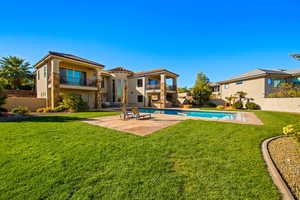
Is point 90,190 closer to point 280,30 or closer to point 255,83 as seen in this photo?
point 280,30

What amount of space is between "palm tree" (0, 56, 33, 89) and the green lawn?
31.7 metres

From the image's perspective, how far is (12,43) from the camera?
45.0ft

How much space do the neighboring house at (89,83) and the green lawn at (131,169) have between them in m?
7.16

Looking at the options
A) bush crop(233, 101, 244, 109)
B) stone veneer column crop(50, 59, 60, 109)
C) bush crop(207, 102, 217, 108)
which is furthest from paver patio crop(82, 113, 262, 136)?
bush crop(207, 102, 217, 108)

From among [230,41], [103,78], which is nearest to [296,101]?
[230,41]

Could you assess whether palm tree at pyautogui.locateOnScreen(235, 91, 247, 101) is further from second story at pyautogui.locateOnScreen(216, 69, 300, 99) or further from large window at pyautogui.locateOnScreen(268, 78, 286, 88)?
large window at pyautogui.locateOnScreen(268, 78, 286, 88)

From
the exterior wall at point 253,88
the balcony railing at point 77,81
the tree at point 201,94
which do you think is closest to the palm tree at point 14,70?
the balcony railing at point 77,81

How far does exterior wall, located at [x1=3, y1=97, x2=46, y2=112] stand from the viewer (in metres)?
13.7

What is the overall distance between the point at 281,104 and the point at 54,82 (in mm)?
29459

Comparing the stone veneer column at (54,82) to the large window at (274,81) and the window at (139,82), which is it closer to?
the window at (139,82)

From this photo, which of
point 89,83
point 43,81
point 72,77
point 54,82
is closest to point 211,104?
point 89,83

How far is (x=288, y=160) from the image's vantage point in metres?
3.48

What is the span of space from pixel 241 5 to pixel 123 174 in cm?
1726

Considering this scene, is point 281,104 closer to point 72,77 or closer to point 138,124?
point 138,124
